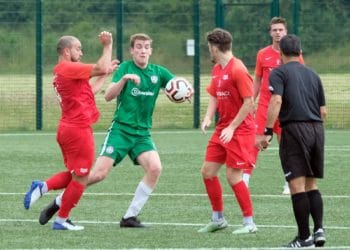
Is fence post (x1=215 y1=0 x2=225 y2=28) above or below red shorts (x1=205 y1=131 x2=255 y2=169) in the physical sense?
above

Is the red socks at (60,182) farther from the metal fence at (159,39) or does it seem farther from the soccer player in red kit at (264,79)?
the metal fence at (159,39)

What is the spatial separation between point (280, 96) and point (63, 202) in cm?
253

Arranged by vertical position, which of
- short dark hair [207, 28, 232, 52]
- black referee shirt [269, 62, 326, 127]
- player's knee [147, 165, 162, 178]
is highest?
short dark hair [207, 28, 232, 52]

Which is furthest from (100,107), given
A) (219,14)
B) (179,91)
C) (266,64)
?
(179,91)

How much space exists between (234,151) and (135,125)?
3.60ft

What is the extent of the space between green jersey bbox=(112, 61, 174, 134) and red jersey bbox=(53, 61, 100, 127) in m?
0.31

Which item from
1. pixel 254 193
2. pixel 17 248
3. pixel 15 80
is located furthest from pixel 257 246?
pixel 15 80

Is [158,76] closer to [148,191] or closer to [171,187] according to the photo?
[148,191]

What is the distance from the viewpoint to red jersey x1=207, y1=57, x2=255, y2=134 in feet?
35.1

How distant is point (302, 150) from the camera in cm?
971

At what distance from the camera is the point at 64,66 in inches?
432

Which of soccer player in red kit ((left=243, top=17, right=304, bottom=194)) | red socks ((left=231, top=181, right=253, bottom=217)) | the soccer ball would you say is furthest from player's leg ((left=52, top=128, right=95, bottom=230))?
soccer player in red kit ((left=243, top=17, right=304, bottom=194))

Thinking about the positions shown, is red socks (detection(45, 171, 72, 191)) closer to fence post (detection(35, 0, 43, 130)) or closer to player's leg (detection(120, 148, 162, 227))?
player's leg (detection(120, 148, 162, 227))

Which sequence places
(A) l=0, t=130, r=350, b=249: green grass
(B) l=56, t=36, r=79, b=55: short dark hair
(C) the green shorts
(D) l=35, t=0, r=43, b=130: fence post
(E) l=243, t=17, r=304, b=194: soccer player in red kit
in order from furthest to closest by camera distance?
(D) l=35, t=0, r=43, b=130: fence post < (E) l=243, t=17, r=304, b=194: soccer player in red kit < (C) the green shorts < (B) l=56, t=36, r=79, b=55: short dark hair < (A) l=0, t=130, r=350, b=249: green grass
